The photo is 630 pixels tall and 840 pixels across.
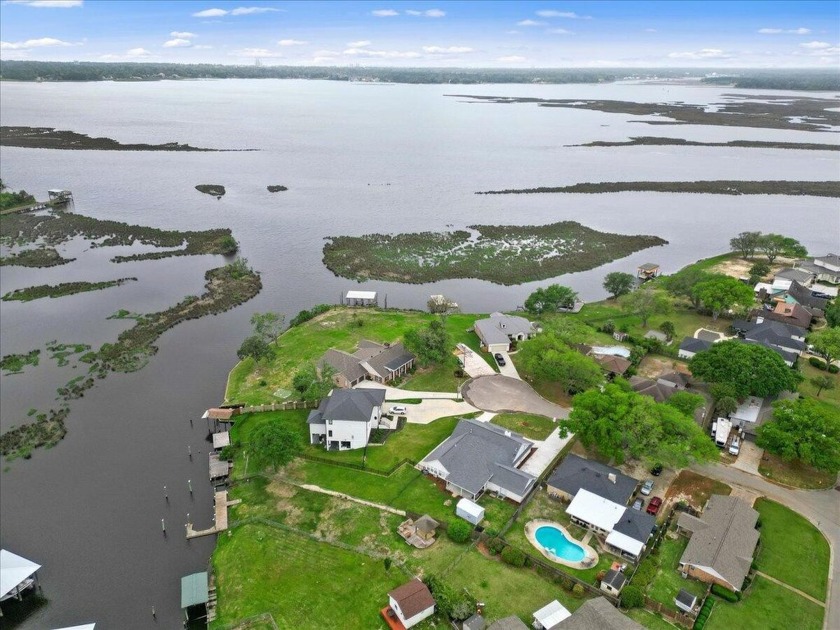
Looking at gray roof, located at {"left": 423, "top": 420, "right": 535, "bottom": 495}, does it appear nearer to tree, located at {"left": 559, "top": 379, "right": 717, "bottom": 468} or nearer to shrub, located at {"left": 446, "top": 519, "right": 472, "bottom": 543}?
shrub, located at {"left": 446, "top": 519, "right": 472, "bottom": 543}

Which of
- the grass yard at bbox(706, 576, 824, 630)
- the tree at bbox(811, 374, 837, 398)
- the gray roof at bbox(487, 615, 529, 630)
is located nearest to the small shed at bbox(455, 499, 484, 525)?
the gray roof at bbox(487, 615, 529, 630)

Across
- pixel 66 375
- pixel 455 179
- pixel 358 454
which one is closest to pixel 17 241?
pixel 66 375

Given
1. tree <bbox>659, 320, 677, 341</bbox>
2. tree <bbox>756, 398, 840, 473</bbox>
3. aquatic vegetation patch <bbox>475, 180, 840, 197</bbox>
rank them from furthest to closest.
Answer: aquatic vegetation patch <bbox>475, 180, 840, 197</bbox> < tree <bbox>659, 320, 677, 341</bbox> < tree <bbox>756, 398, 840, 473</bbox>

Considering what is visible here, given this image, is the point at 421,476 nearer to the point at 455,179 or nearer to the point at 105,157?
the point at 455,179

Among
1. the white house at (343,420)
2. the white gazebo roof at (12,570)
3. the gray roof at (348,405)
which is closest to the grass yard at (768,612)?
the white house at (343,420)

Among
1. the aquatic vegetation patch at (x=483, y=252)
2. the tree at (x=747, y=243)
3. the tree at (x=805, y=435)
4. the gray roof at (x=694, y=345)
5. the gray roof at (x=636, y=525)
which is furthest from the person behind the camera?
the tree at (x=747, y=243)

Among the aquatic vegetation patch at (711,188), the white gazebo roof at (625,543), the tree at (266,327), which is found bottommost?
the white gazebo roof at (625,543)

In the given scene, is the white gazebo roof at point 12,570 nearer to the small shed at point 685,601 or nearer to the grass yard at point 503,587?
the grass yard at point 503,587
